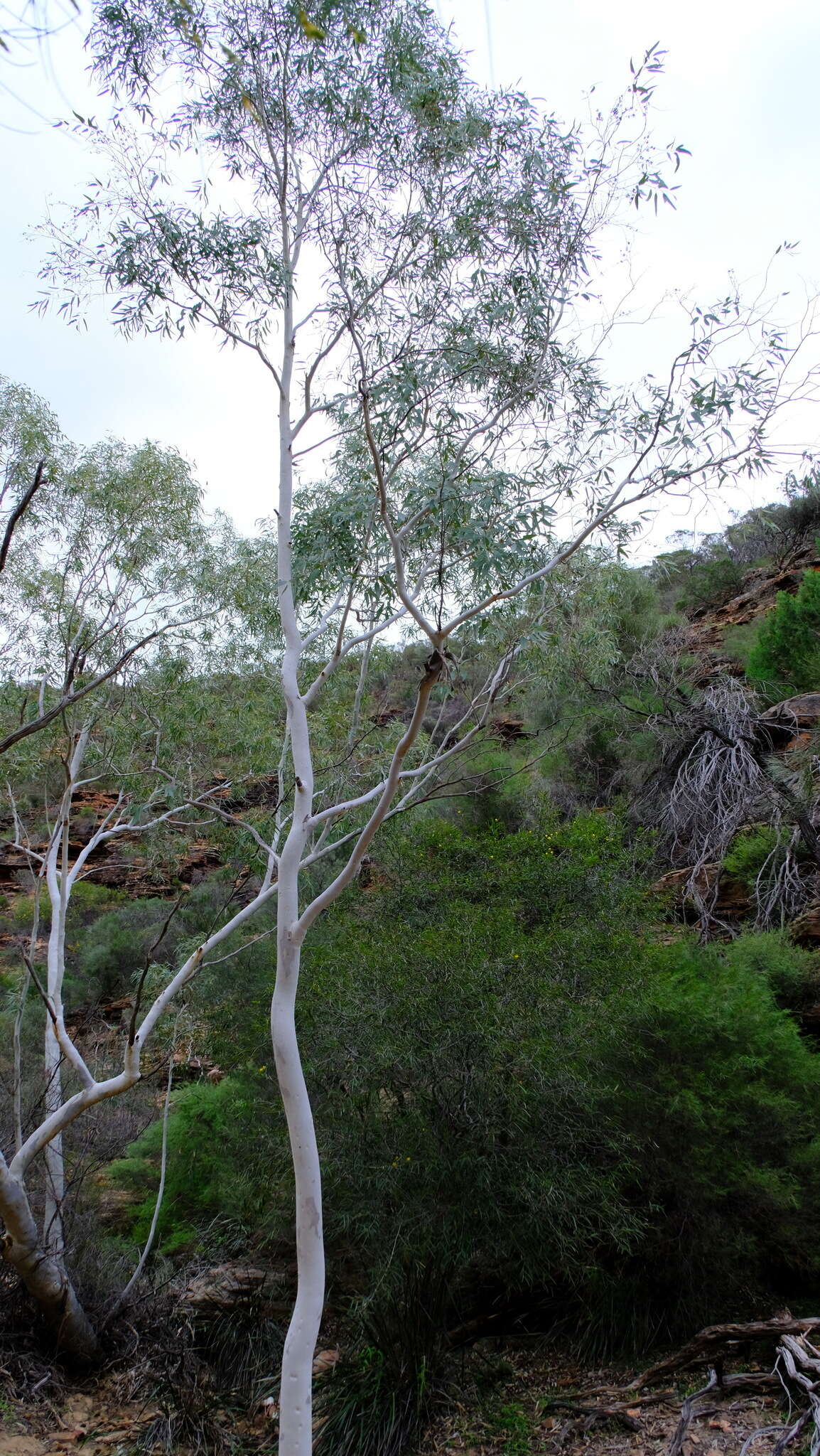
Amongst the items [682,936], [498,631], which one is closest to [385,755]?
[498,631]

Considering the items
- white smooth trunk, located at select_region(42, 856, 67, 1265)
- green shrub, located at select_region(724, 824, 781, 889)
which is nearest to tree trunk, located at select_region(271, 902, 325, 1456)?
white smooth trunk, located at select_region(42, 856, 67, 1265)

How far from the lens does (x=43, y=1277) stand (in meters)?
6.03

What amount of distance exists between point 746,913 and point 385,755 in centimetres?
417

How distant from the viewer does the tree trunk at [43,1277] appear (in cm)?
530

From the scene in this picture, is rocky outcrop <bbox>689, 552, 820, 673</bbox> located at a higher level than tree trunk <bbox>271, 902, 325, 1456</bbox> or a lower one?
higher

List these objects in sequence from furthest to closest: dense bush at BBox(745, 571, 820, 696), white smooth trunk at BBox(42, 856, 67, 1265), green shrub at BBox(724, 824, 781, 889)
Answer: dense bush at BBox(745, 571, 820, 696), green shrub at BBox(724, 824, 781, 889), white smooth trunk at BBox(42, 856, 67, 1265)

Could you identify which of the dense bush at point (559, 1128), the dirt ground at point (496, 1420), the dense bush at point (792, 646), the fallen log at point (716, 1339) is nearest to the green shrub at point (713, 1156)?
the dense bush at point (559, 1128)

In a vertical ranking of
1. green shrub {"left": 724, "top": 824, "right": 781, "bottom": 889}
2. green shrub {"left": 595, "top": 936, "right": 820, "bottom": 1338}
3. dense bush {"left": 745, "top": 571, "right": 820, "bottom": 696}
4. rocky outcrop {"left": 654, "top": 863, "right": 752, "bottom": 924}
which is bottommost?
green shrub {"left": 595, "top": 936, "right": 820, "bottom": 1338}

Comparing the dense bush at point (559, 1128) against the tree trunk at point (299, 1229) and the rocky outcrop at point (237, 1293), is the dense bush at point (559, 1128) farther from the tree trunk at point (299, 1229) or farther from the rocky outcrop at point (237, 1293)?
the tree trunk at point (299, 1229)

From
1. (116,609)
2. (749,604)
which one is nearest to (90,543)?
(116,609)

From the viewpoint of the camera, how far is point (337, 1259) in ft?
22.7

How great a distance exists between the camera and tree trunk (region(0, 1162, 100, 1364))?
5297mm

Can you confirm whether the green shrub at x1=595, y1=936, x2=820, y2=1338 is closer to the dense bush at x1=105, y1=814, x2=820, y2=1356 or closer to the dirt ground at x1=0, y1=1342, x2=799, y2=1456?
the dense bush at x1=105, y1=814, x2=820, y2=1356

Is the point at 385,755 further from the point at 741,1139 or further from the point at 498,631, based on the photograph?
the point at 741,1139
